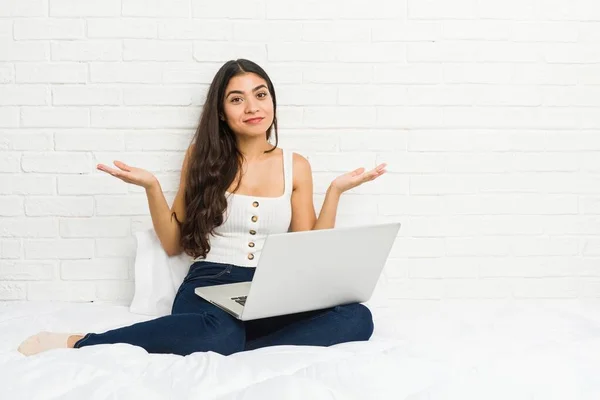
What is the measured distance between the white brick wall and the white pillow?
0.13 metres

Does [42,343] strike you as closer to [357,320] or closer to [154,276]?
[154,276]

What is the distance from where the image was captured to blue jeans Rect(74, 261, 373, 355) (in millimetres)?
1584

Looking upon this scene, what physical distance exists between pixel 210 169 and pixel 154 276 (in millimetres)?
391

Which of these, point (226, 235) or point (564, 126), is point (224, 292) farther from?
point (564, 126)

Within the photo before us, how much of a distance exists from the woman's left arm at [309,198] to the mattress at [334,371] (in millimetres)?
527

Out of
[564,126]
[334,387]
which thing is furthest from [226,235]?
[564,126]

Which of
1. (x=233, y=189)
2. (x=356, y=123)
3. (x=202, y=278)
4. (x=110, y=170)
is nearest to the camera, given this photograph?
(x=110, y=170)

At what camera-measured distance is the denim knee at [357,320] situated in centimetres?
170

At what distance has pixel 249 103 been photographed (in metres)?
2.07

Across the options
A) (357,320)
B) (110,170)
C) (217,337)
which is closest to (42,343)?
(217,337)

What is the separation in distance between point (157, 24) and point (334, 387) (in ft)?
4.64

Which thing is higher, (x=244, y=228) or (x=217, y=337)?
(x=244, y=228)

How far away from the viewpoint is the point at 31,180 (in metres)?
2.20

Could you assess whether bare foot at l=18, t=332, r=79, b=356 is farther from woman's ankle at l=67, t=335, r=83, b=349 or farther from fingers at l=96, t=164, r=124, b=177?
fingers at l=96, t=164, r=124, b=177
